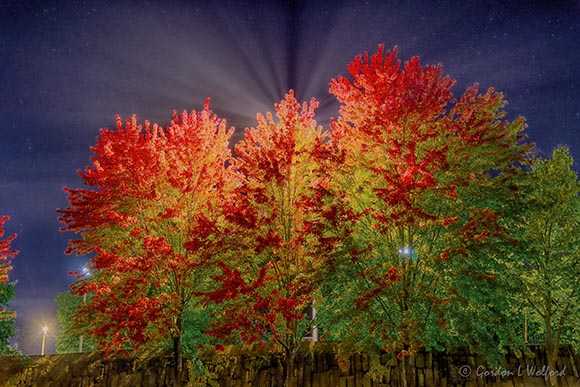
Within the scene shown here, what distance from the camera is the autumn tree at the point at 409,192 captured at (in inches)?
460

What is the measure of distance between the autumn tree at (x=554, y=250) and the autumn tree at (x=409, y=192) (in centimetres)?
624

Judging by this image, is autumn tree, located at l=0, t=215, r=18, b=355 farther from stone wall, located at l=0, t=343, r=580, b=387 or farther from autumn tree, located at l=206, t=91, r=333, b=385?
autumn tree, located at l=206, t=91, r=333, b=385

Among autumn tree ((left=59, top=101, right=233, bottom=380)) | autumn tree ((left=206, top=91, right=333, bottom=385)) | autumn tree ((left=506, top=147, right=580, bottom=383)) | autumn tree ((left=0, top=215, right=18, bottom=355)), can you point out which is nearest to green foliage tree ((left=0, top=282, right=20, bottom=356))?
autumn tree ((left=0, top=215, right=18, bottom=355))

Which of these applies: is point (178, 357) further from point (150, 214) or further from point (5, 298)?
point (5, 298)

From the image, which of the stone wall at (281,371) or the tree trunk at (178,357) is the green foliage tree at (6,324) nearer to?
the stone wall at (281,371)

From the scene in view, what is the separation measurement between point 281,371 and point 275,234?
6767 mm

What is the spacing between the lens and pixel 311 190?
13828 mm

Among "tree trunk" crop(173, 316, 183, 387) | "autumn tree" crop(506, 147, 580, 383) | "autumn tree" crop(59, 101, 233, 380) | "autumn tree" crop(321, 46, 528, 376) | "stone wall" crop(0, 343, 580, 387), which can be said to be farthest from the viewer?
"autumn tree" crop(506, 147, 580, 383)

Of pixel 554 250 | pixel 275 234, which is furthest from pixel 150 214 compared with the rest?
pixel 554 250

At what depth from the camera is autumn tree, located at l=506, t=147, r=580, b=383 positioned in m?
17.5

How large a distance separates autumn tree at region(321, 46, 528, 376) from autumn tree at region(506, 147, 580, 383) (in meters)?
6.24

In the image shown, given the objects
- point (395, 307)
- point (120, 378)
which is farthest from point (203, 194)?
point (120, 378)

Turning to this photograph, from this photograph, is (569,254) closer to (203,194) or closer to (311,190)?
(311,190)

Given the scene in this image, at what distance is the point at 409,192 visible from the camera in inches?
473
